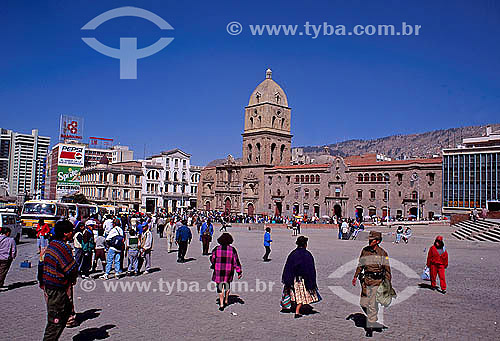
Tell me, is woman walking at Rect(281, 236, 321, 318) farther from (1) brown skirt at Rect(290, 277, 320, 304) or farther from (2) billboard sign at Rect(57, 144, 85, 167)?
(2) billboard sign at Rect(57, 144, 85, 167)

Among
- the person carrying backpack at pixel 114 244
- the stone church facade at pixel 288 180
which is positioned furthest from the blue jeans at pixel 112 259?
the stone church facade at pixel 288 180

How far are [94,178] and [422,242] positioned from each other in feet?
193

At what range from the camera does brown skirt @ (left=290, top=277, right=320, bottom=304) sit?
813cm

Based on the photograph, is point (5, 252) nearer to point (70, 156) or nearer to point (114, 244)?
point (114, 244)

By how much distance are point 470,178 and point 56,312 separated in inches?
2206

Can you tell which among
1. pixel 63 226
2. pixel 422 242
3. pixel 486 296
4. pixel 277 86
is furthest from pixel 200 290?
pixel 277 86

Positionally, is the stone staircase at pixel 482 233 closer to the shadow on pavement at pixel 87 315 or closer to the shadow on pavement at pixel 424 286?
the shadow on pavement at pixel 424 286

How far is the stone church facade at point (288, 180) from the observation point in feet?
187

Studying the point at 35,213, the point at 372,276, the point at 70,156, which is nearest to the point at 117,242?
the point at 372,276

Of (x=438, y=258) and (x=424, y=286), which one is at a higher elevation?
(x=438, y=258)

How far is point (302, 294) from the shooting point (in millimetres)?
8172

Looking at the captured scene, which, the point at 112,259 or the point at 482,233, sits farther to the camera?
the point at 482,233

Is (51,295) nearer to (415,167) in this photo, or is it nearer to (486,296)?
(486,296)

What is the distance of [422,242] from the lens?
94.2 ft
